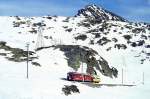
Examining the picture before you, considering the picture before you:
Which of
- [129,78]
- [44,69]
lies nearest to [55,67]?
[44,69]

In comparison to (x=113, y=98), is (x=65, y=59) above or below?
above

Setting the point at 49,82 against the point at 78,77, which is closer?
the point at 49,82

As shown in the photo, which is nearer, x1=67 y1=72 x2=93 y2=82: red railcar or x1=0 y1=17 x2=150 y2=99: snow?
x1=0 y1=17 x2=150 y2=99: snow

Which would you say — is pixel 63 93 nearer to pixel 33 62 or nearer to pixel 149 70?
pixel 33 62

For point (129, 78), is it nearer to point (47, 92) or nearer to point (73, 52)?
point (73, 52)

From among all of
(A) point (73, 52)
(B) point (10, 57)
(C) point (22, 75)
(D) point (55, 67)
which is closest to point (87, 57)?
(A) point (73, 52)

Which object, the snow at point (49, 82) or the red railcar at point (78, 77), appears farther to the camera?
the red railcar at point (78, 77)

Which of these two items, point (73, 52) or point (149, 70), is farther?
point (149, 70)

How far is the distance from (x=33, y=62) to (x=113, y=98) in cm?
3070

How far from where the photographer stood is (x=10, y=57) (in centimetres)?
12775

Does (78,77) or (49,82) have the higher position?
(78,77)

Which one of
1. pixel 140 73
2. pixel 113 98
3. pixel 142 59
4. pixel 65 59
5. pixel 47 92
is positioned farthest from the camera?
pixel 142 59

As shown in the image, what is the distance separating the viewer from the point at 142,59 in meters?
186

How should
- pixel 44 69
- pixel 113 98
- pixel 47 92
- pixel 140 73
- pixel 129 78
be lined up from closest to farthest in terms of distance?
pixel 47 92 → pixel 113 98 → pixel 44 69 → pixel 129 78 → pixel 140 73
